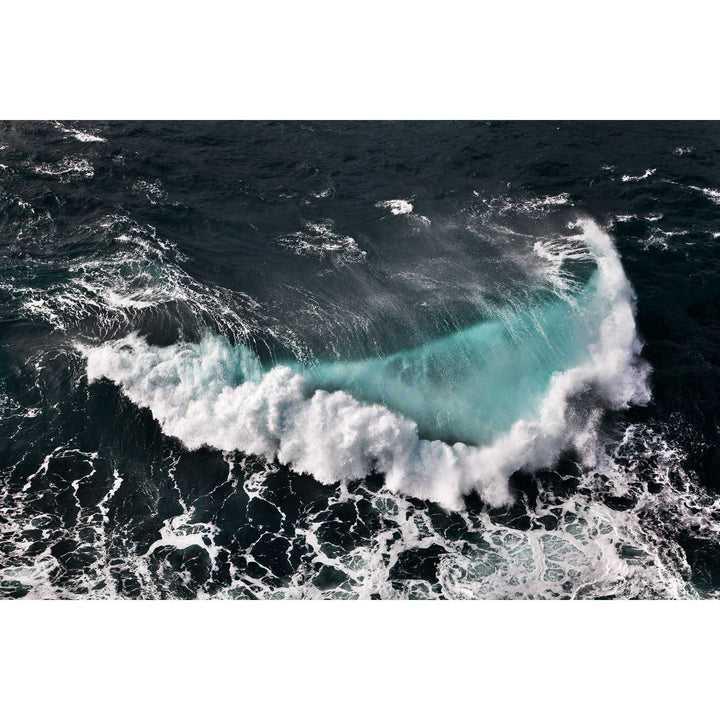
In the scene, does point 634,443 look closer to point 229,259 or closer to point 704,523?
point 704,523

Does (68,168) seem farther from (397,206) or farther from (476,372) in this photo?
(476,372)

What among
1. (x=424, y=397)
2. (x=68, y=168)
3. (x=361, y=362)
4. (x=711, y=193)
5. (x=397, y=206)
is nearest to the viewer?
(x=424, y=397)

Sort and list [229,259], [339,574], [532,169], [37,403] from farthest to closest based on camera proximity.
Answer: [532,169], [229,259], [37,403], [339,574]

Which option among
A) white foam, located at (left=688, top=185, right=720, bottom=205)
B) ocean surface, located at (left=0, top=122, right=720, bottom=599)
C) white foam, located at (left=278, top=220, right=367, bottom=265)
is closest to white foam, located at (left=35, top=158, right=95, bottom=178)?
ocean surface, located at (left=0, top=122, right=720, bottom=599)

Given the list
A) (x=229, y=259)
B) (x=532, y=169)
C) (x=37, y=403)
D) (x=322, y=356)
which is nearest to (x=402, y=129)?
(x=532, y=169)

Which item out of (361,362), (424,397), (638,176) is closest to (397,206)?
(361,362)

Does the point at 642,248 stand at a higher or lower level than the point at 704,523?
higher
